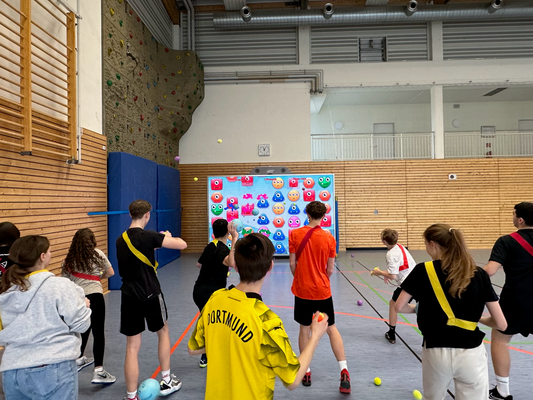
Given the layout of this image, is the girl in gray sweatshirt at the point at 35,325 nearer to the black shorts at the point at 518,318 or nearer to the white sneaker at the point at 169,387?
the white sneaker at the point at 169,387

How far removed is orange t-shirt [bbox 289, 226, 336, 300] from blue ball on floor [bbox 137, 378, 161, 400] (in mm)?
1328

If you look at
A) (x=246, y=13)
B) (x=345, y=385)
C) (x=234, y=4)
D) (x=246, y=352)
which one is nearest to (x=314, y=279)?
(x=345, y=385)

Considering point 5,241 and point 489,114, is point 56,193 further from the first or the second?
point 489,114

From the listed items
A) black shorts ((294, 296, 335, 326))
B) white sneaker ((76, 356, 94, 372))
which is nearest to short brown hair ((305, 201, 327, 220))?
black shorts ((294, 296, 335, 326))

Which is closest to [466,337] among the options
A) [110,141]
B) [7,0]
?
[7,0]

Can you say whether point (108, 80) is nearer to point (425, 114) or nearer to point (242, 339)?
point (242, 339)

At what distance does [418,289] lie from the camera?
2070mm

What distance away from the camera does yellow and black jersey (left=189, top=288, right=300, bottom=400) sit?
1.53 meters

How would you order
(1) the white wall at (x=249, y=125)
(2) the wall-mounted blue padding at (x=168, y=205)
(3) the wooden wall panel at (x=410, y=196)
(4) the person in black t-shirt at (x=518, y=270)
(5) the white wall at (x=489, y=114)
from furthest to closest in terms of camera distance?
(5) the white wall at (x=489, y=114) → (1) the white wall at (x=249, y=125) → (3) the wooden wall panel at (x=410, y=196) → (2) the wall-mounted blue padding at (x=168, y=205) → (4) the person in black t-shirt at (x=518, y=270)

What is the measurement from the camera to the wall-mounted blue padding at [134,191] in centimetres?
695

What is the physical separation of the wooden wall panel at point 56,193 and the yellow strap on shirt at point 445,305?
175 inches

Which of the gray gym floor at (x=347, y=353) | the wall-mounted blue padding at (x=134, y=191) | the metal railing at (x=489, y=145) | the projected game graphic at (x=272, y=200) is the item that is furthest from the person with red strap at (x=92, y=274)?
the metal railing at (x=489, y=145)

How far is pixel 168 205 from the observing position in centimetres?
1054

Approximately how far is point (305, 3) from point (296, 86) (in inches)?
101
